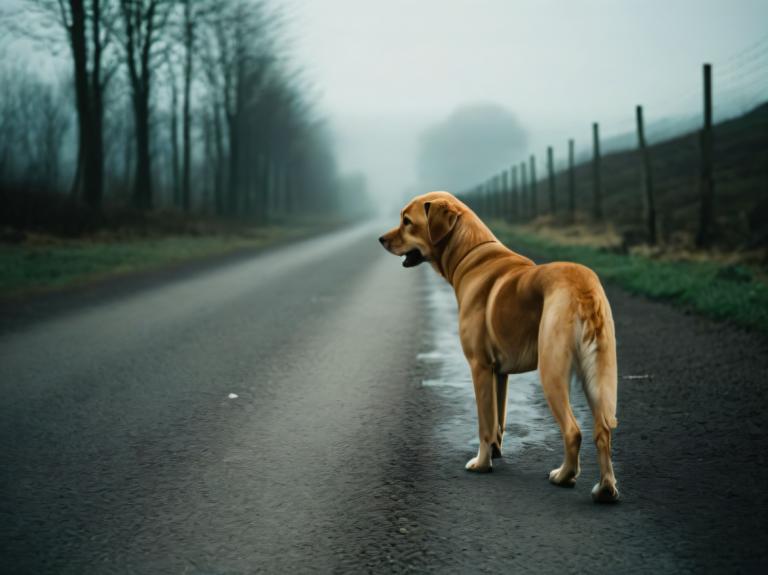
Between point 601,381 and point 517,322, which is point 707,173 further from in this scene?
point 601,381

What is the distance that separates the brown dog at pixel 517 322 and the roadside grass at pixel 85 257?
9.95m

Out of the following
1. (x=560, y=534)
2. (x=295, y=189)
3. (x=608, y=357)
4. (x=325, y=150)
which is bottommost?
(x=560, y=534)

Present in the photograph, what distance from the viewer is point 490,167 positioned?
160500mm

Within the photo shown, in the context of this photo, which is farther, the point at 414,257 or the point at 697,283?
the point at 697,283

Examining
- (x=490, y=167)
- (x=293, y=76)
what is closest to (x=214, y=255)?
(x=293, y=76)

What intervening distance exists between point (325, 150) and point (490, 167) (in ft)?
202

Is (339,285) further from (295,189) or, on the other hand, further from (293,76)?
(295,189)

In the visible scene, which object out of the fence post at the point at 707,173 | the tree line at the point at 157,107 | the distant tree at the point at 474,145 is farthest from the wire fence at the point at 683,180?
the distant tree at the point at 474,145

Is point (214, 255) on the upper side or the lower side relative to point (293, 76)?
lower

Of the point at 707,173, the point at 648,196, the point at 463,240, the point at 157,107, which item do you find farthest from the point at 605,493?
the point at 157,107

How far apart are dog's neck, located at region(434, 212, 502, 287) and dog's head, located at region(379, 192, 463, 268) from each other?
35mm

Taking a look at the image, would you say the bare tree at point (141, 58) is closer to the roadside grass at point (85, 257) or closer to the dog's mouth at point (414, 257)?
the roadside grass at point (85, 257)

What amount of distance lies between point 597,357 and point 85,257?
636 inches

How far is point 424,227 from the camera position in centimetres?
441
